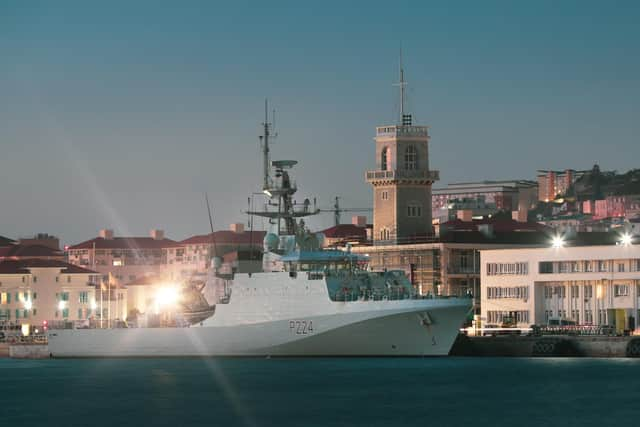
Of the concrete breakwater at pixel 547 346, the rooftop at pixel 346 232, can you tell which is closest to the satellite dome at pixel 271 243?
the concrete breakwater at pixel 547 346

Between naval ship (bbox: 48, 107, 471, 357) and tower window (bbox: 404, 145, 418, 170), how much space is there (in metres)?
36.7

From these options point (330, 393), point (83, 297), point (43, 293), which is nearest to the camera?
point (330, 393)

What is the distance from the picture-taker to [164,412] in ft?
197

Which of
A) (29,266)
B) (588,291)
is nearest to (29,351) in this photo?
(588,291)

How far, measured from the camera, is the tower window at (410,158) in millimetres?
121750

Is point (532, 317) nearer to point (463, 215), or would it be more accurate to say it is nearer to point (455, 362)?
point (455, 362)

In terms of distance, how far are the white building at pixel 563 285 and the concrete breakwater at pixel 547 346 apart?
8596 mm

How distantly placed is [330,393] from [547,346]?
68.0 ft

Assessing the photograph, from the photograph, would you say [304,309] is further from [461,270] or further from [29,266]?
[29,266]

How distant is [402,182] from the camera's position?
121125 millimetres

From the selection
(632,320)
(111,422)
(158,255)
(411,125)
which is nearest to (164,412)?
(111,422)

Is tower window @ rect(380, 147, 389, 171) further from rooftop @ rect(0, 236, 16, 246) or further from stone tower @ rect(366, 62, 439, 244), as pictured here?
rooftop @ rect(0, 236, 16, 246)

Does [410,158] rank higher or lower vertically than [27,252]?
higher

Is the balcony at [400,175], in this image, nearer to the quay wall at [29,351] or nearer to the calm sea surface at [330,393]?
the quay wall at [29,351]
